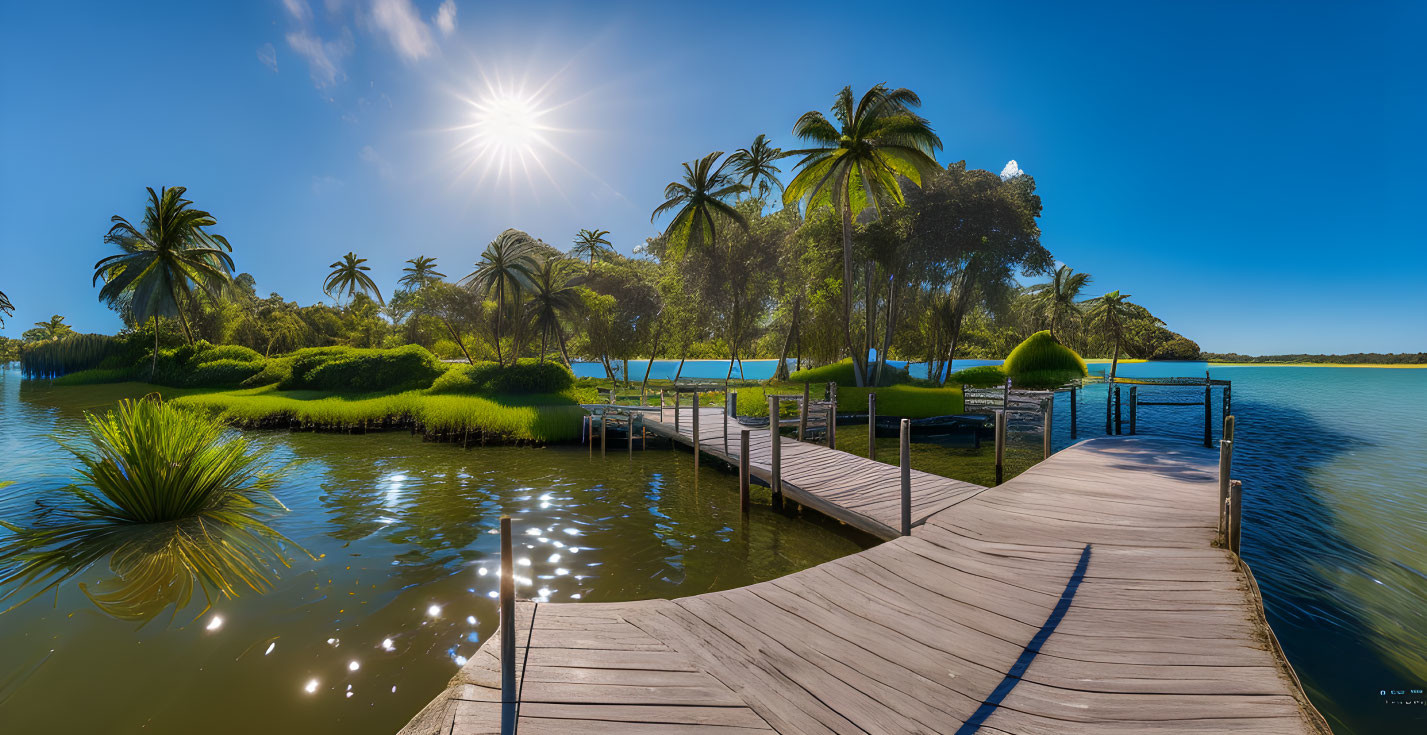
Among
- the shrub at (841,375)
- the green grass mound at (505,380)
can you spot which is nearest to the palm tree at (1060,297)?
the shrub at (841,375)

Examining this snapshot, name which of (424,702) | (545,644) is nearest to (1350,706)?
(545,644)

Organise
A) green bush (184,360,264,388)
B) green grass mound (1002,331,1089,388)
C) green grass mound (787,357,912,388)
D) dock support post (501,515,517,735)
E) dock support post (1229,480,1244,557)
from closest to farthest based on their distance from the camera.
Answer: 1. dock support post (501,515,517,735)
2. dock support post (1229,480,1244,557)
3. green bush (184,360,264,388)
4. green grass mound (787,357,912,388)
5. green grass mound (1002,331,1089,388)

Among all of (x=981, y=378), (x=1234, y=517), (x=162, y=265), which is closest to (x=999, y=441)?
(x=1234, y=517)

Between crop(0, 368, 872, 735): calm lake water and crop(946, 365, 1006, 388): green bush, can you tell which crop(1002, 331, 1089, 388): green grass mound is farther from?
crop(0, 368, 872, 735): calm lake water

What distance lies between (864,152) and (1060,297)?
32136 millimetres

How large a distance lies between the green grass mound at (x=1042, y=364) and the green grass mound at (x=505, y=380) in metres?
26.7

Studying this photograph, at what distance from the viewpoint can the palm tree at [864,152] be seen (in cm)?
2348

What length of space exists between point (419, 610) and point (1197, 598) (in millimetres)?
7925

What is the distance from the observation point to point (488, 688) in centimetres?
305

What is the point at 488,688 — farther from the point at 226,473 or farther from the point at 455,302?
the point at 455,302

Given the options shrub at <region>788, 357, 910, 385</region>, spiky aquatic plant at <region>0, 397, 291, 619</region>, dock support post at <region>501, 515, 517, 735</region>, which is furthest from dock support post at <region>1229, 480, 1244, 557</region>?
shrub at <region>788, 357, 910, 385</region>

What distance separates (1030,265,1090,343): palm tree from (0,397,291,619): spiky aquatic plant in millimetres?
52139

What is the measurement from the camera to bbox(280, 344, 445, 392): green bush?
26562 mm

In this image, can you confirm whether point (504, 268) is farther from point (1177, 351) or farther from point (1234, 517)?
point (1177, 351)
